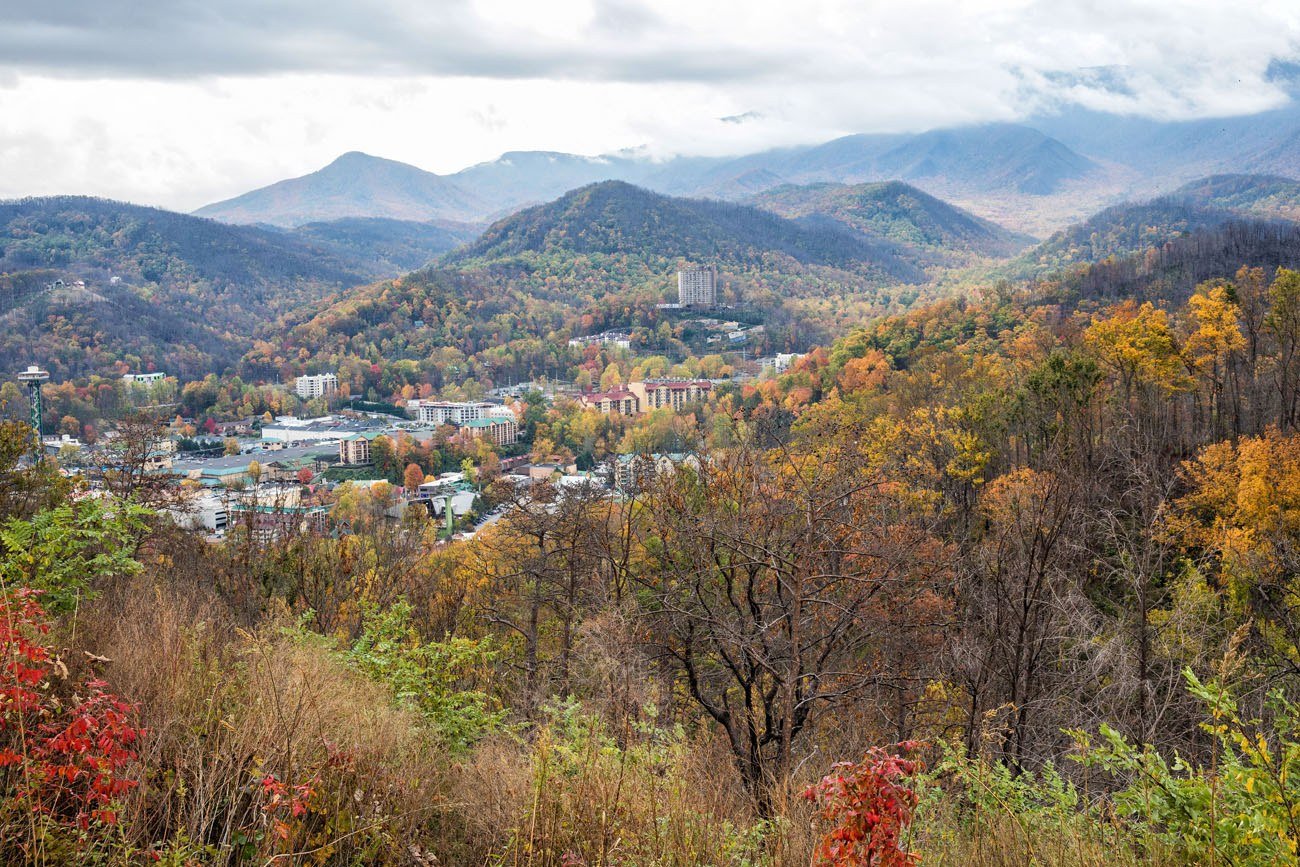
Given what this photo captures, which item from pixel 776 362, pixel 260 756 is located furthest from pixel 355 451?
pixel 260 756

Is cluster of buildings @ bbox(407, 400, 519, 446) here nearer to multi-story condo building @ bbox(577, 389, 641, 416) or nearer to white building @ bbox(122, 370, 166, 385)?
multi-story condo building @ bbox(577, 389, 641, 416)

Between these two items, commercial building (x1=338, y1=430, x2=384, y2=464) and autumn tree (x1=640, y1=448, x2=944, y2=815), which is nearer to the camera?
autumn tree (x1=640, y1=448, x2=944, y2=815)

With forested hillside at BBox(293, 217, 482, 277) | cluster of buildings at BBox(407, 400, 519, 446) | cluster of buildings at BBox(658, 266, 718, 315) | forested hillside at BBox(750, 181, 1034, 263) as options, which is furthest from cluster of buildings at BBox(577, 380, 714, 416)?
forested hillside at BBox(293, 217, 482, 277)

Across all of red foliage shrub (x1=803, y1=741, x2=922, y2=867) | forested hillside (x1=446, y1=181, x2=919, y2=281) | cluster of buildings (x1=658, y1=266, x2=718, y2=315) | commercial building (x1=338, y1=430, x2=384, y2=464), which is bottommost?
commercial building (x1=338, y1=430, x2=384, y2=464)

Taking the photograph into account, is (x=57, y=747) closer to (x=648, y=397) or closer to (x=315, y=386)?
(x=648, y=397)

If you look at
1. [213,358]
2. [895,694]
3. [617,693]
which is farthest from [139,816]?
[213,358]

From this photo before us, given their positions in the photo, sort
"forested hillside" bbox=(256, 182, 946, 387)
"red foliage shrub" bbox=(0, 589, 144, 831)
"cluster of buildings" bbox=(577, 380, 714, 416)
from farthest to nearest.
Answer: "forested hillside" bbox=(256, 182, 946, 387), "cluster of buildings" bbox=(577, 380, 714, 416), "red foliage shrub" bbox=(0, 589, 144, 831)
